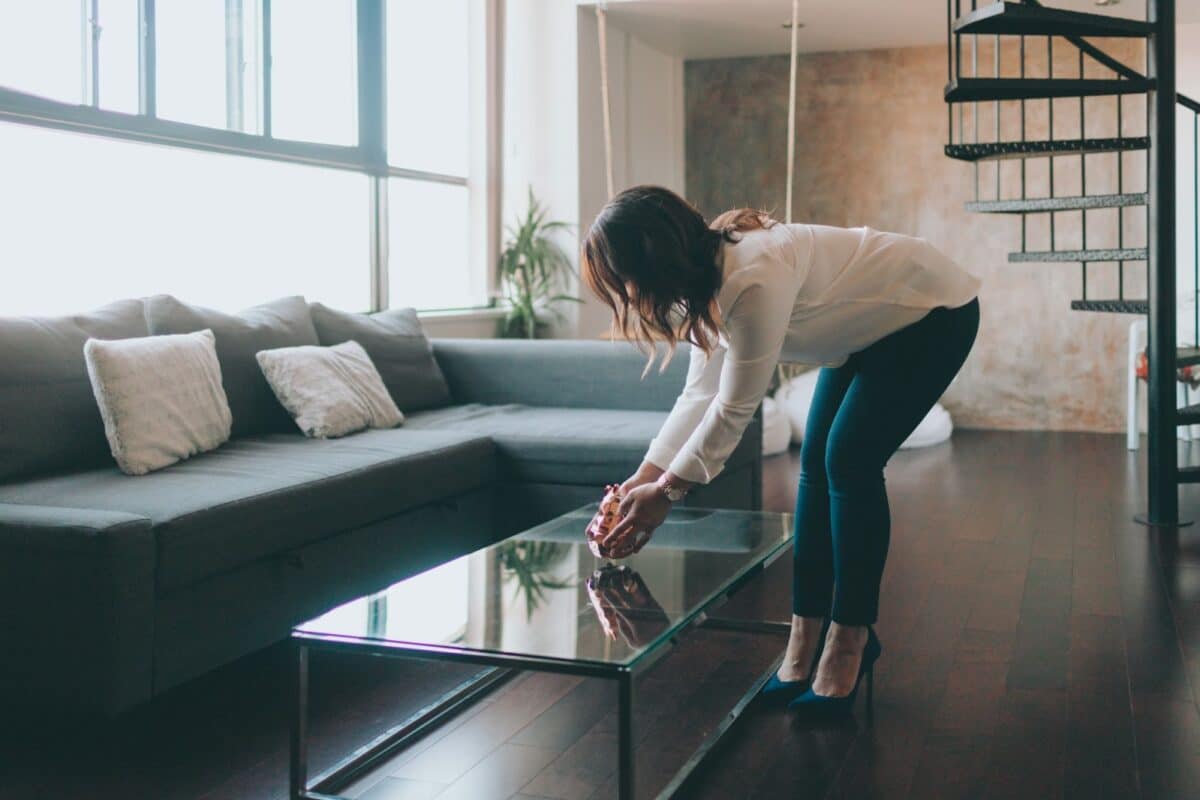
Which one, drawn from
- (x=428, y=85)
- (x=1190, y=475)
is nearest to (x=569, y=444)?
(x=1190, y=475)

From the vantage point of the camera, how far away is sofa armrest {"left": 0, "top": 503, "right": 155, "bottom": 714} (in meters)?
2.25

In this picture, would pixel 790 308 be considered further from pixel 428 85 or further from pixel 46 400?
pixel 428 85

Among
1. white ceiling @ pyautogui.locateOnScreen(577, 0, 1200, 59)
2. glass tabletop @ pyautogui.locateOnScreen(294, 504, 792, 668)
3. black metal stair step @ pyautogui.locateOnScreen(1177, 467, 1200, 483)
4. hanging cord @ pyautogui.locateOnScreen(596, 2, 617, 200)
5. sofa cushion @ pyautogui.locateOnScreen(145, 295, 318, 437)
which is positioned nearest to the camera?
glass tabletop @ pyautogui.locateOnScreen(294, 504, 792, 668)

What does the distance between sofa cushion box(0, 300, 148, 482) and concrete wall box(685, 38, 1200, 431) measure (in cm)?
480

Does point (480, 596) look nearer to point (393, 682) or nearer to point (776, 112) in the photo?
point (393, 682)

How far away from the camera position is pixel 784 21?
648 cm

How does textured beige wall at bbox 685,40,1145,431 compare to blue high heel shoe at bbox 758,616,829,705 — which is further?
textured beige wall at bbox 685,40,1145,431

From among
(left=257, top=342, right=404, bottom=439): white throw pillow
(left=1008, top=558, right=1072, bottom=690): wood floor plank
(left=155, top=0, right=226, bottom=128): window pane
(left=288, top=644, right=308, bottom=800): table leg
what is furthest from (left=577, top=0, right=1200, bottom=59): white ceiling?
(left=288, top=644, right=308, bottom=800): table leg

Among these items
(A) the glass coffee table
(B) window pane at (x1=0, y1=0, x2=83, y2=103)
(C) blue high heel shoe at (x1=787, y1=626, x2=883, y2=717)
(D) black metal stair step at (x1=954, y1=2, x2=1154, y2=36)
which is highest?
(D) black metal stair step at (x1=954, y1=2, x2=1154, y2=36)

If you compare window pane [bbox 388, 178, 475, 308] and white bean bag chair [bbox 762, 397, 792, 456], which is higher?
window pane [bbox 388, 178, 475, 308]

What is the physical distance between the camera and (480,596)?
6.98 feet

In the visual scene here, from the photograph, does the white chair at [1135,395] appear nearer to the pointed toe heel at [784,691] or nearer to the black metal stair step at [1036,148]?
the black metal stair step at [1036,148]

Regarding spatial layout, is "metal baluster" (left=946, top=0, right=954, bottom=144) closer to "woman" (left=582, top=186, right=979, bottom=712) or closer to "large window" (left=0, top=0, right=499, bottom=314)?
"large window" (left=0, top=0, right=499, bottom=314)

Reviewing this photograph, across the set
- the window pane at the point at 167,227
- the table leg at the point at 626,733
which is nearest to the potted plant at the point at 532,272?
the window pane at the point at 167,227
